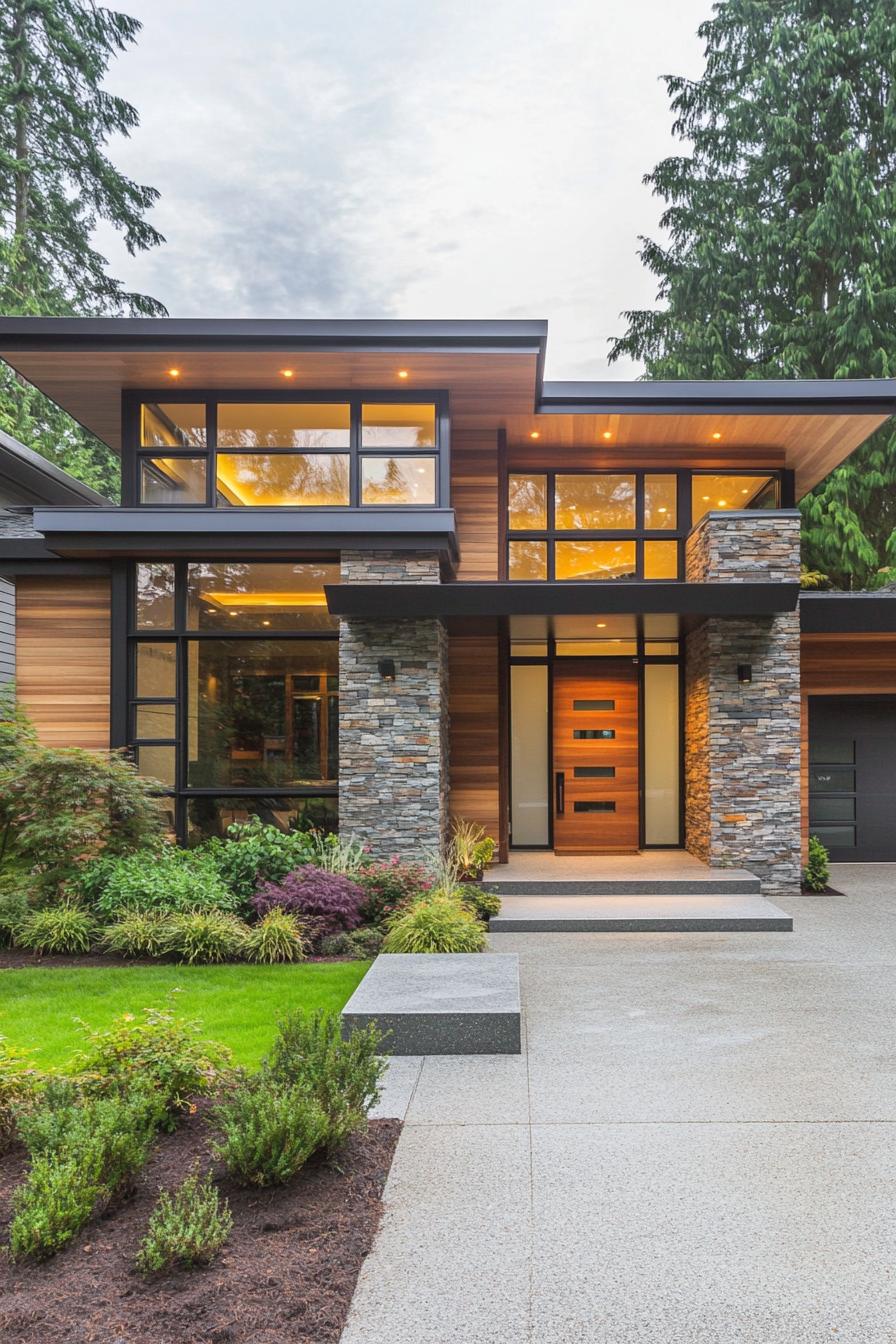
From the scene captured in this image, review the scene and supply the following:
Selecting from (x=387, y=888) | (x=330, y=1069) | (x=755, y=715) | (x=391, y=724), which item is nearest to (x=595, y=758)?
(x=755, y=715)

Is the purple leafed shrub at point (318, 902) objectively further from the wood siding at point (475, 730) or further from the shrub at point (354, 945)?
the wood siding at point (475, 730)

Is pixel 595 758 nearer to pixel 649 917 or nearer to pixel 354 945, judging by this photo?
pixel 649 917

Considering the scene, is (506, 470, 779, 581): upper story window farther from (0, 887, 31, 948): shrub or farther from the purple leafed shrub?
(0, 887, 31, 948): shrub

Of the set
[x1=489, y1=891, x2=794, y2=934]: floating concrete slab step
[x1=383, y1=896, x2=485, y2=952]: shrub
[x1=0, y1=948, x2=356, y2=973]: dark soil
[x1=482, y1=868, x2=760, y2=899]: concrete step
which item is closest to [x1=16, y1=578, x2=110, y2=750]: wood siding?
[x1=0, y1=948, x2=356, y2=973]: dark soil

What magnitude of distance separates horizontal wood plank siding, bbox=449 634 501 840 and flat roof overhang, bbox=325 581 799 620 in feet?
5.96

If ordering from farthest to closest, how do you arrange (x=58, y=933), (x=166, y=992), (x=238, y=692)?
(x=238, y=692) < (x=58, y=933) < (x=166, y=992)

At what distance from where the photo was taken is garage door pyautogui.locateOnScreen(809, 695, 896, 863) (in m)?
11.5

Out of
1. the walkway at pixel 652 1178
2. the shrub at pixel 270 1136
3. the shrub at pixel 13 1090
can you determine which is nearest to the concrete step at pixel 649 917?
the walkway at pixel 652 1178

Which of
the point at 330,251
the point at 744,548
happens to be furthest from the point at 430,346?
the point at 330,251

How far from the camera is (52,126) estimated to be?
19328 millimetres

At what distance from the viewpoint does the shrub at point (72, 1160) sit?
2.61 m

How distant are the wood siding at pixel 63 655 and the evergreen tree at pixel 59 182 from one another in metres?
10.1

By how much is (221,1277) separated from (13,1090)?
1515 mm

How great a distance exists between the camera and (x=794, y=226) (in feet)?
61.5
